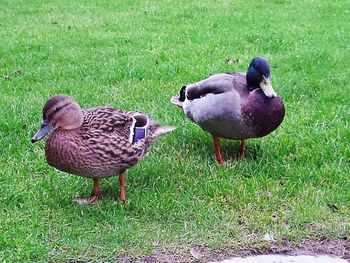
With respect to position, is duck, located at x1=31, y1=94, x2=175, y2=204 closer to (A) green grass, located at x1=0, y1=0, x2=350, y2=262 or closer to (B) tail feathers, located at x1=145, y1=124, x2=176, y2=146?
(B) tail feathers, located at x1=145, y1=124, x2=176, y2=146

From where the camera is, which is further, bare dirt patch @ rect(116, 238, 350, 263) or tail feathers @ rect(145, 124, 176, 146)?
tail feathers @ rect(145, 124, 176, 146)

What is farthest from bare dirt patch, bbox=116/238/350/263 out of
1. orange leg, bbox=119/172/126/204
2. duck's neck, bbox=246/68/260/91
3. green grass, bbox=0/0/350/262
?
duck's neck, bbox=246/68/260/91

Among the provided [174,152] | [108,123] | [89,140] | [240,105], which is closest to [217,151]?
[174,152]

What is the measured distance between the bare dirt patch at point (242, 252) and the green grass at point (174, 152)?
67 mm

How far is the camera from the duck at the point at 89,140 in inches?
152

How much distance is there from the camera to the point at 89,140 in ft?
12.8

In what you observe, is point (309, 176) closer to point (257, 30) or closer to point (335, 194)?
point (335, 194)

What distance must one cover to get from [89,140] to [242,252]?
1177mm

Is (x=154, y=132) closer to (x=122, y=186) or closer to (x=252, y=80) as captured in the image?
(x=122, y=186)

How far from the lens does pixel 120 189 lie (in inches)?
170

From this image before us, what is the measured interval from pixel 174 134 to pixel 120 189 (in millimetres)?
1111

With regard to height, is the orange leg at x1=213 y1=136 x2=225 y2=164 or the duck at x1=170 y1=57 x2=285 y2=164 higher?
the duck at x1=170 y1=57 x2=285 y2=164

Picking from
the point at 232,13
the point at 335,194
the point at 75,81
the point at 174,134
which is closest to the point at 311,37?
the point at 232,13

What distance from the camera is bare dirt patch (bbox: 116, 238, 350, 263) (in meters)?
3.50
